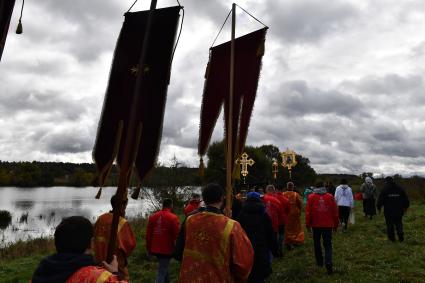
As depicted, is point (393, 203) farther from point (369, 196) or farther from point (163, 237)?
point (163, 237)

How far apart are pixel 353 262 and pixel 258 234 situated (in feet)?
14.1

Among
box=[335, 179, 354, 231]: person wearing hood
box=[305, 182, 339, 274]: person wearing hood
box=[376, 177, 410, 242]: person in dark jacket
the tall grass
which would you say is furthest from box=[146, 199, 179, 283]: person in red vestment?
the tall grass

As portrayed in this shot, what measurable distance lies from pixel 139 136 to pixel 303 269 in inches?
226

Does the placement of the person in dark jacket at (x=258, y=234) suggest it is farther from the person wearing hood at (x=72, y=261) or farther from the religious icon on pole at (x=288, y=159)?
the religious icon on pole at (x=288, y=159)

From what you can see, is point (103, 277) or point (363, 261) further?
point (363, 261)

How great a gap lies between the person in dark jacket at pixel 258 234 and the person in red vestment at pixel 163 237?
1.74 metres

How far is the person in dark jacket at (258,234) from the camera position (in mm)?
5508

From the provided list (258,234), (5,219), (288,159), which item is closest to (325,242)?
(258,234)

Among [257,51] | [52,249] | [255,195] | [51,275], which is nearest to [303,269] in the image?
[255,195]

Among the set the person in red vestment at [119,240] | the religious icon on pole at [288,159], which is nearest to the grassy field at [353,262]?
the person in red vestment at [119,240]

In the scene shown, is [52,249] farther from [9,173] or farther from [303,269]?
[9,173]

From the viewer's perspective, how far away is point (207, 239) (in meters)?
3.93

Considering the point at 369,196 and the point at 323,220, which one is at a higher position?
the point at 369,196

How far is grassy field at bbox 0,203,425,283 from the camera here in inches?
312
